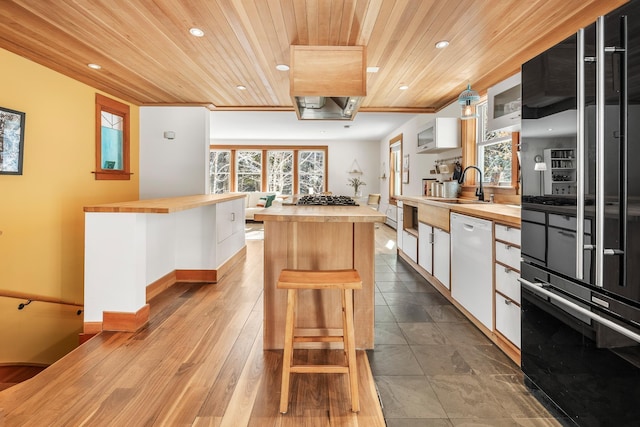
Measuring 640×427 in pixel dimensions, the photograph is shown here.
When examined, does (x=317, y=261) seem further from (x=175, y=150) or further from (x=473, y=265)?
(x=175, y=150)

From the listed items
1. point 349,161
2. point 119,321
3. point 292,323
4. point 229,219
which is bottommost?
A: point 119,321

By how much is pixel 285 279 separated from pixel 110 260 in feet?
5.28

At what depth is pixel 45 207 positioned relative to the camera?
3.22 metres

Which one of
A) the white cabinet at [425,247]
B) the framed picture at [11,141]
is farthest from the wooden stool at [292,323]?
the framed picture at [11,141]

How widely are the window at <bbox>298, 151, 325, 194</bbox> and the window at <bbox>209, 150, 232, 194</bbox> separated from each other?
213 centimetres

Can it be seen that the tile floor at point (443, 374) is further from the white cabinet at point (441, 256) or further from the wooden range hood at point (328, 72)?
the wooden range hood at point (328, 72)

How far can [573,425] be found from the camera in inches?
62.9

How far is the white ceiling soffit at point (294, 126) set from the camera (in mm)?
6422

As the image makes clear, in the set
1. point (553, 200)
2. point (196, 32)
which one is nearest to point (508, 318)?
point (553, 200)

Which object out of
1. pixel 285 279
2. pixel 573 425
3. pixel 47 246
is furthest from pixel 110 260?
pixel 573 425

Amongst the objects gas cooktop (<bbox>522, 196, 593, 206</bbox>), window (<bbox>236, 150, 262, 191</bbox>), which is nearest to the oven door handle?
gas cooktop (<bbox>522, 196, 593, 206</bbox>)

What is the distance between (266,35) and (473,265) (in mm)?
2396

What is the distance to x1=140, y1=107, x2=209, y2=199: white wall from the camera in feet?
14.7

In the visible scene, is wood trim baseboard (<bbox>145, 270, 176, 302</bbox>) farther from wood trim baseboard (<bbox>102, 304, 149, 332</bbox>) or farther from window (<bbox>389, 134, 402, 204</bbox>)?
window (<bbox>389, 134, 402, 204</bbox>)
